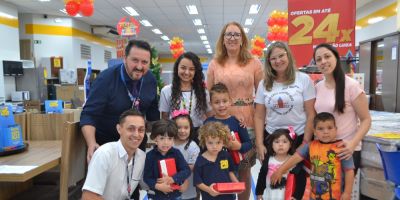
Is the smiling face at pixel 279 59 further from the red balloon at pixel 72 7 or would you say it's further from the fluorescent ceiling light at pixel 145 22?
the fluorescent ceiling light at pixel 145 22

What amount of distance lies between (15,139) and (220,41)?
185 cm

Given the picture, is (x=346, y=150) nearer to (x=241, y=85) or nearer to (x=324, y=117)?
(x=324, y=117)

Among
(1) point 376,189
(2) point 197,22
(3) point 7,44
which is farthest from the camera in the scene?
(2) point 197,22

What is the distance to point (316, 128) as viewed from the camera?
2182 mm

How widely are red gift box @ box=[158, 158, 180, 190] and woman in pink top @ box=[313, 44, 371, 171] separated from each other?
3.62 feet

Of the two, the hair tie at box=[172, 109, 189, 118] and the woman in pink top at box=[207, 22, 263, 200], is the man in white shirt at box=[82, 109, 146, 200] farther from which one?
the woman in pink top at box=[207, 22, 263, 200]

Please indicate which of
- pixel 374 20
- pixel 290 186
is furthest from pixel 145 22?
pixel 290 186

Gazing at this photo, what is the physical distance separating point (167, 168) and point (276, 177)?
0.80m

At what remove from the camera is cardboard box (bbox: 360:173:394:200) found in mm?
2668

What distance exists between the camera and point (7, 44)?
31.5 feet

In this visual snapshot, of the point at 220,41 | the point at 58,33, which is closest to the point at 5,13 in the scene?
the point at 58,33

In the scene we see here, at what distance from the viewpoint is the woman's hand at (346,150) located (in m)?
2.12

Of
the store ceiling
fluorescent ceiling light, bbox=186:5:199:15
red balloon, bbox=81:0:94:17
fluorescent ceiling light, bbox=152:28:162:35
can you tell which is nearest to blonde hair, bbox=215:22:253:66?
red balloon, bbox=81:0:94:17

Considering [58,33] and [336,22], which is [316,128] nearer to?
[336,22]
